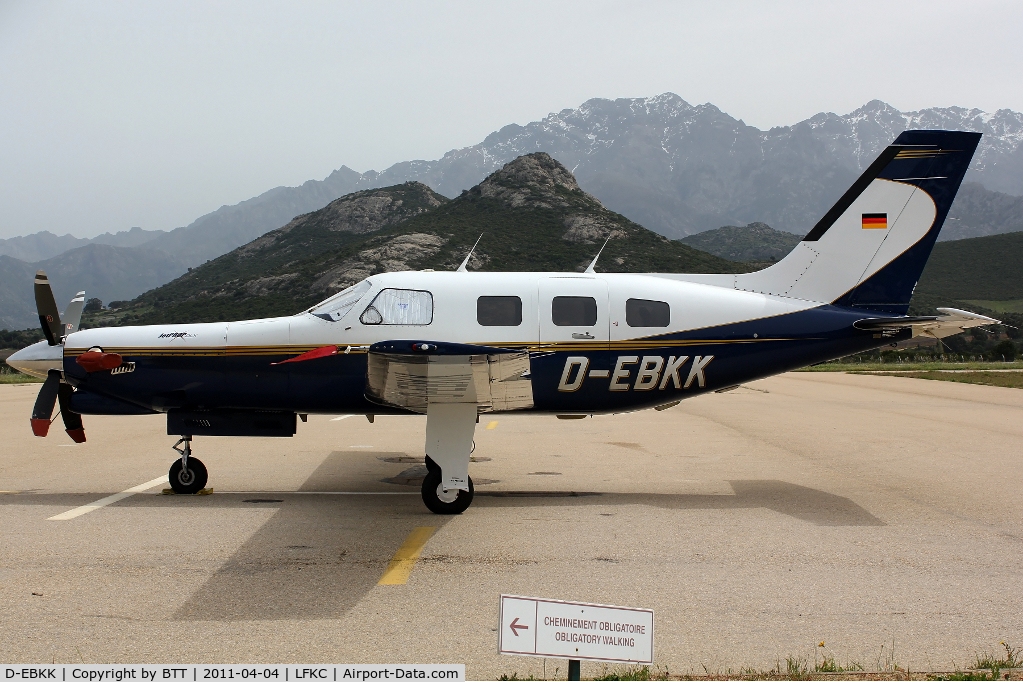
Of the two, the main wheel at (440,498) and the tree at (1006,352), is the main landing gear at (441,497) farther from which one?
the tree at (1006,352)

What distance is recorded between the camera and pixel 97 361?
8336 millimetres

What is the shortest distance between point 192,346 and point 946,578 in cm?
843

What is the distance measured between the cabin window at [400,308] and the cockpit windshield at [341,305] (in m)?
0.22

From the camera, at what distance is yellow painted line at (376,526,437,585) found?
554 centimetres

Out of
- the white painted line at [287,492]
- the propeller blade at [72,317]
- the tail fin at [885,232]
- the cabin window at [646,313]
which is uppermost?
the tail fin at [885,232]

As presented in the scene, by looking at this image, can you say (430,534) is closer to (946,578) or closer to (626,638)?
(626,638)

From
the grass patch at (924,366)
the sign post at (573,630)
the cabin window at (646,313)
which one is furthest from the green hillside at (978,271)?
the sign post at (573,630)

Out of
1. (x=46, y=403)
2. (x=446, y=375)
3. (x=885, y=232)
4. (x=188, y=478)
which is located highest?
(x=885, y=232)

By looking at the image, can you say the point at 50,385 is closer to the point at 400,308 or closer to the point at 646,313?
the point at 400,308

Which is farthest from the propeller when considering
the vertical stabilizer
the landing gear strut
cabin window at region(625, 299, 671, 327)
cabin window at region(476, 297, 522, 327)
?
the vertical stabilizer

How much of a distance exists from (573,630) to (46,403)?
836cm

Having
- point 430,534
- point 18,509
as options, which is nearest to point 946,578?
point 430,534

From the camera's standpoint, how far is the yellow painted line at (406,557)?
18.2 ft

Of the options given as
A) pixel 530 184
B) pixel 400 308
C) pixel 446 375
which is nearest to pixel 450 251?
pixel 530 184
